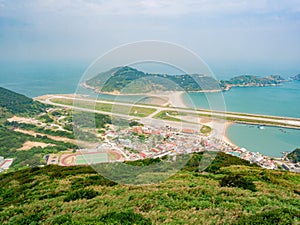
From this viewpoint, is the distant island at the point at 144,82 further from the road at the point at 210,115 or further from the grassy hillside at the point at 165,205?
the grassy hillside at the point at 165,205

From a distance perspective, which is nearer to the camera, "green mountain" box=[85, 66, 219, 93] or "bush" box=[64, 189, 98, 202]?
"green mountain" box=[85, 66, 219, 93]

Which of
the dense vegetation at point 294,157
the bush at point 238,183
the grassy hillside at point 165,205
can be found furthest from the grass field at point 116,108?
the dense vegetation at point 294,157

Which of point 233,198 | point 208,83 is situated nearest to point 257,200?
point 233,198

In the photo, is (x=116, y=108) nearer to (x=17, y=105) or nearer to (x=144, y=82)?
(x=144, y=82)

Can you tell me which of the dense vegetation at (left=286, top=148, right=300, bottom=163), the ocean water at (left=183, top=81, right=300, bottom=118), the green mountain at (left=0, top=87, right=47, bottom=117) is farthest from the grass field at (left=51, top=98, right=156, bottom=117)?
the green mountain at (left=0, top=87, right=47, bottom=117)

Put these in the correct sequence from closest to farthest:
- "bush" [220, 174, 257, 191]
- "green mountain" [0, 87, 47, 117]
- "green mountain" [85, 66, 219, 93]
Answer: "green mountain" [85, 66, 219, 93] → "bush" [220, 174, 257, 191] → "green mountain" [0, 87, 47, 117]

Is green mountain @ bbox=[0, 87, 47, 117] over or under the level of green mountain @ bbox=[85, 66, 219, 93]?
under

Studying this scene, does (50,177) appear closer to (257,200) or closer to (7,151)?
(257,200)

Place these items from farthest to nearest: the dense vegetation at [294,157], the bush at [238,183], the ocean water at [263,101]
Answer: the ocean water at [263,101]
the dense vegetation at [294,157]
the bush at [238,183]

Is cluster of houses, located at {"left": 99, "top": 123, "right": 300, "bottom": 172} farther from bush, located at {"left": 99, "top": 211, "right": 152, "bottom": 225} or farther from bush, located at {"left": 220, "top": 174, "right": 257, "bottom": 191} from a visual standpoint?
bush, located at {"left": 99, "top": 211, "right": 152, "bottom": 225}
